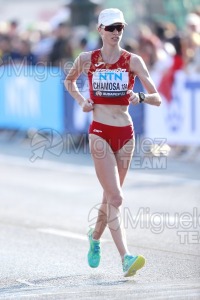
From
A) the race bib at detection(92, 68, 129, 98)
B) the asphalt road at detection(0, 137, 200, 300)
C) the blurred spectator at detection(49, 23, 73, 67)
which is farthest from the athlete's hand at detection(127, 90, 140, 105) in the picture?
the blurred spectator at detection(49, 23, 73, 67)

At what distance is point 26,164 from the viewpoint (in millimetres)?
17109

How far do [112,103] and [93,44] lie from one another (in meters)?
11.3

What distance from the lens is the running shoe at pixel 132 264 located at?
814 centimetres

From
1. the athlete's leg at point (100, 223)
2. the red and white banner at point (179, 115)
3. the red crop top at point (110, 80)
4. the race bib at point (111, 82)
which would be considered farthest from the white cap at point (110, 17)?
the red and white banner at point (179, 115)

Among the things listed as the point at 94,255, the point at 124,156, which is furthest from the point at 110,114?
the point at 94,255

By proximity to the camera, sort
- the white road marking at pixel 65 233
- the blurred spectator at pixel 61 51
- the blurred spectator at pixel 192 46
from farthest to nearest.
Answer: the blurred spectator at pixel 61 51 < the blurred spectator at pixel 192 46 < the white road marking at pixel 65 233

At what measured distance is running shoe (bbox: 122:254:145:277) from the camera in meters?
8.14

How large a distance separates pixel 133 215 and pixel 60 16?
13786 millimetres

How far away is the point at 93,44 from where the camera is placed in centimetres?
1959

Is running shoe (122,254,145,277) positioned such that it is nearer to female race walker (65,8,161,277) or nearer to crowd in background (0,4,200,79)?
female race walker (65,8,161,277)

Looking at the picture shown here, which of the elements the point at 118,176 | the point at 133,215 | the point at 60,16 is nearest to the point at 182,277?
the point at 118,176

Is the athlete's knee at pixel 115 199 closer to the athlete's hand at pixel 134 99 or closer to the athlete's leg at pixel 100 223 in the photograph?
the athlete's leg at pixel 100 223

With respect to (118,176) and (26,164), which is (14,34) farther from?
(118,176)

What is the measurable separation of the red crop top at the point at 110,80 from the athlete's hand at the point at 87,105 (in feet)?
0.21
